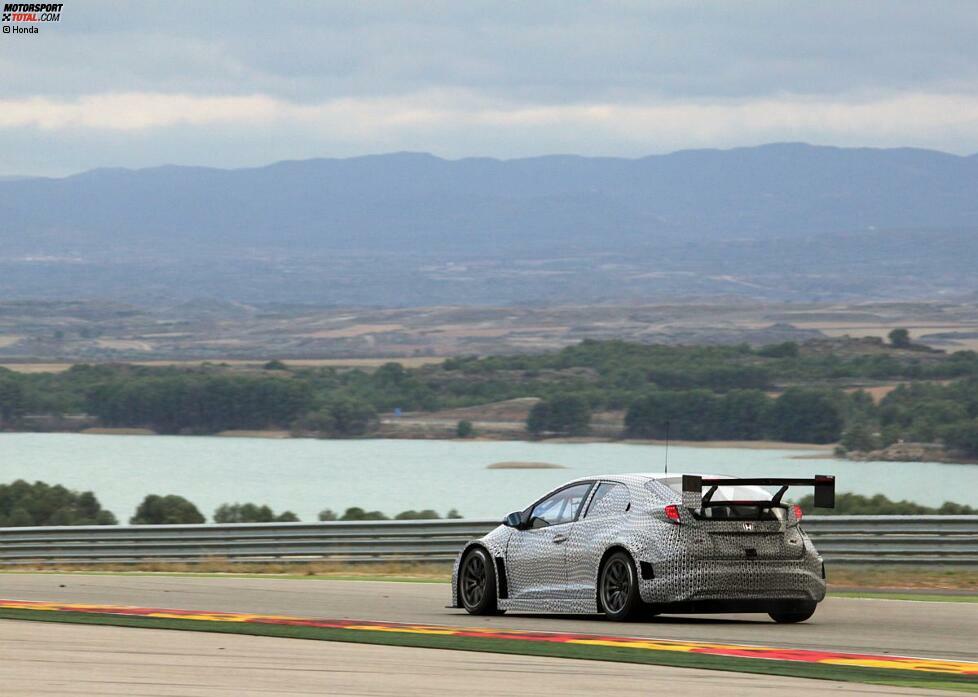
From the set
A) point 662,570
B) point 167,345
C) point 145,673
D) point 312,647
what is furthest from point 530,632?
point 167,345

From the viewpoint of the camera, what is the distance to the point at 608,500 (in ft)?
41.3

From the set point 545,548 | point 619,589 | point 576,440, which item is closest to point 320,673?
point 619,589

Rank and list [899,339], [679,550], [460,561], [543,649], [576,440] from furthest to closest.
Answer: [899,339], [576,440], [460,561], [679,550], [543,649]

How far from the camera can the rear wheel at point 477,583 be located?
1343cm

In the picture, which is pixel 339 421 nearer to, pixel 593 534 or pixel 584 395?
pixel 584 395

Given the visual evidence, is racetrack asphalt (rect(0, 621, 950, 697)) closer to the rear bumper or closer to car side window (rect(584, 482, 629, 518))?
the rear bumper

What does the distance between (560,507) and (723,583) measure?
168 cm

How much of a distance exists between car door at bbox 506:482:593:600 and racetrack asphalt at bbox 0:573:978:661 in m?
0.24

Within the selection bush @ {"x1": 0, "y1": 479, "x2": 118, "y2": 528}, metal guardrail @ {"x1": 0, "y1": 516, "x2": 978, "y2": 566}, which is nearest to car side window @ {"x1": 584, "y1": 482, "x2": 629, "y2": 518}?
metal guardrail @ {"x1": 0, "y1": 516, "x2": 978, "y2": 566}

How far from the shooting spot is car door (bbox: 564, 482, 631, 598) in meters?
12.4

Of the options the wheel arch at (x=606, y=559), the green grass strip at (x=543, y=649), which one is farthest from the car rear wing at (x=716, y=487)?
the green grass strip at (x=543, y=649)

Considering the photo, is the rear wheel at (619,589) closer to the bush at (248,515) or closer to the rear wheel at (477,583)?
the rear wheel at (477,583)

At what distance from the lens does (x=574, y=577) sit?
41.5 ft

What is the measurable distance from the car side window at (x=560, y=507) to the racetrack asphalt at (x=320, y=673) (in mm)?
2887
